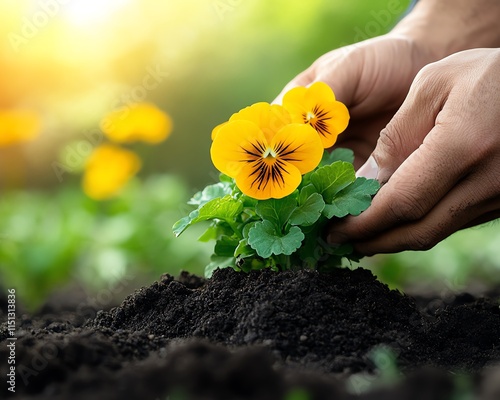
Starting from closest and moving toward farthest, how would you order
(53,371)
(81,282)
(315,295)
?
(53,371) → (315,295) → (81,282)

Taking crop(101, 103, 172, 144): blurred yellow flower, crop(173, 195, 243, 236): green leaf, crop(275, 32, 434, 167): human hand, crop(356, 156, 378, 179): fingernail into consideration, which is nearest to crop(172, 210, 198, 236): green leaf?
crop(173, 195, 243, 236): green leaf

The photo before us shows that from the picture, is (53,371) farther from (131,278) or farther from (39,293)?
(131,278)

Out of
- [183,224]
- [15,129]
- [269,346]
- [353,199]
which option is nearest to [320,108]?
[353,199]

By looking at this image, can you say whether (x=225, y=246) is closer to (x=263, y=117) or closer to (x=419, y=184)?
(x=263, y=117)

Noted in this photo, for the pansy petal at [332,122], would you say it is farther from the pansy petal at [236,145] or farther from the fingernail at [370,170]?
the pansy petal at [236,145]

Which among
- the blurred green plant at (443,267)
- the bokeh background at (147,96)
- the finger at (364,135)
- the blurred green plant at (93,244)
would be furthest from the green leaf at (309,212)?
the bokeh background at (147,96)

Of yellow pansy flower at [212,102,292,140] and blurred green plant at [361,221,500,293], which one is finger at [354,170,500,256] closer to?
yellow pansy flower at [212,102,292,140]

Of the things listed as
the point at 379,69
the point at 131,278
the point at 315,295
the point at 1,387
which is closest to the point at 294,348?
the point at 315,295
